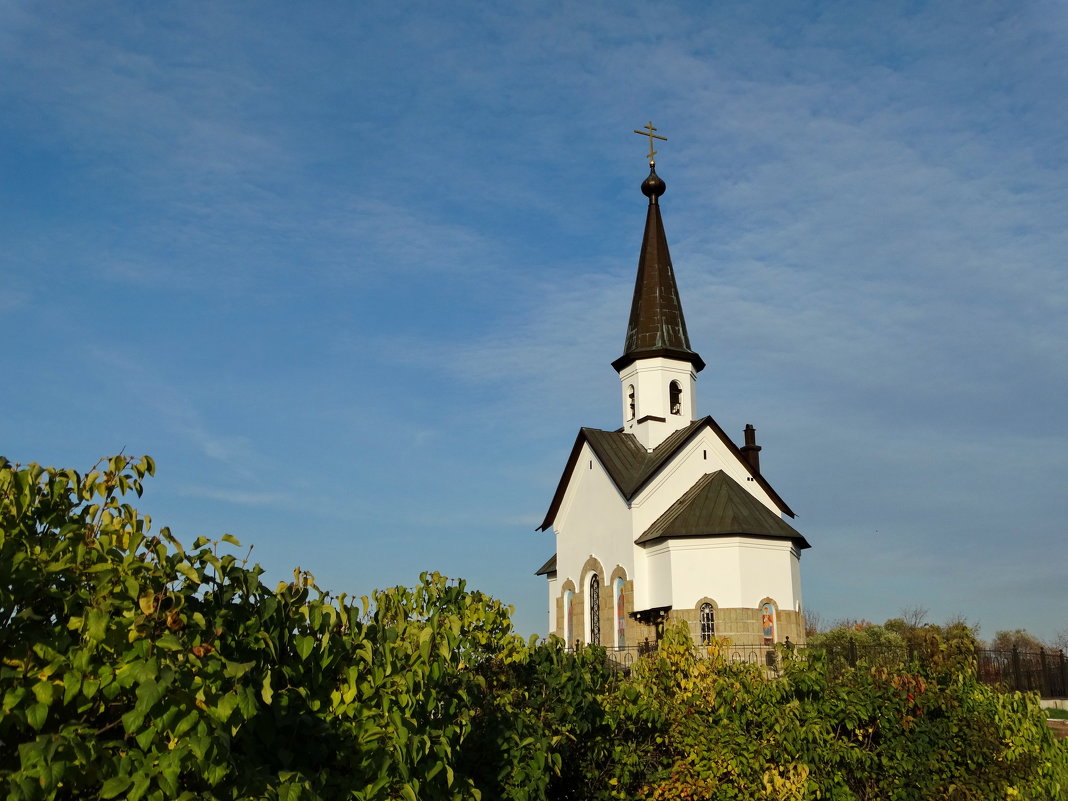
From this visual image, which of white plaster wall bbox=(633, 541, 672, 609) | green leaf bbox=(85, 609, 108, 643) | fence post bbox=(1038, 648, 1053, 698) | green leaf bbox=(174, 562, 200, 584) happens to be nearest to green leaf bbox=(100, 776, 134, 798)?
green leaf bbox=(85, 609, 108, 643)

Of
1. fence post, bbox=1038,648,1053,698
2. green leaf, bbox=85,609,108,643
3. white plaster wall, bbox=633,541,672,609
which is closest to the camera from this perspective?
→ green leaf, bbox=85,609,108,643

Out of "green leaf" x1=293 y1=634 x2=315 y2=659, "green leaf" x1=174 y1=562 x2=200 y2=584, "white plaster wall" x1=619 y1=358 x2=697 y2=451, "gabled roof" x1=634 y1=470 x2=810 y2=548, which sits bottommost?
"green leaf" x1=293 y1=634 x2=315 y2=659

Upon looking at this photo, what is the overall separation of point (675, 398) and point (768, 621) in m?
7.73

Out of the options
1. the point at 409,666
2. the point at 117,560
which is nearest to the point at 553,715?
the point at 409,666

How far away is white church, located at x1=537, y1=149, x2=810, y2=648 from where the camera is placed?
2381cm

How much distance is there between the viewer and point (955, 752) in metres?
9.96

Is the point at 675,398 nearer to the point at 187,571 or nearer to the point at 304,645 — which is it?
the point at 304,645

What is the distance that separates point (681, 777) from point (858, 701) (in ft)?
7.17

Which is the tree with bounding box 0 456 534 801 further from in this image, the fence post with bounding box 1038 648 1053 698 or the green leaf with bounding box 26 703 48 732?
the fence post with bounding box 1038 648 1053 698

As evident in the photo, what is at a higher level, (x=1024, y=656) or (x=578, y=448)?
(x=578, y=448)

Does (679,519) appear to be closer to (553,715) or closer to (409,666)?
(553,715)

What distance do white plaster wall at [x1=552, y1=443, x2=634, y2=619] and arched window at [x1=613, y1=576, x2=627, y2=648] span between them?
1.88ft

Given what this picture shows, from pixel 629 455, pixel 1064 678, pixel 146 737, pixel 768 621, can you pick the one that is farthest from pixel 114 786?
pixel 1064 678

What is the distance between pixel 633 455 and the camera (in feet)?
90.4
